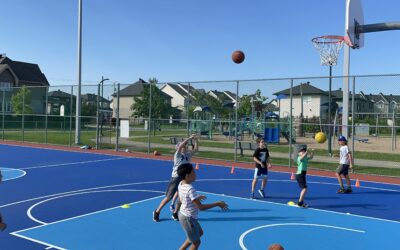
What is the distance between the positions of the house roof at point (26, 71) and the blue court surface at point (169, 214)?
5396 cm

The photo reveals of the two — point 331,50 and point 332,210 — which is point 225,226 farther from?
point 331,50

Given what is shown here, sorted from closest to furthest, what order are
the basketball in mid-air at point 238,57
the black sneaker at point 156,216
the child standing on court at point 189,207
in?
the child standing on court at point 189,207, the black sneaker at point 156,216, the basketball in mid-air at point 238,57

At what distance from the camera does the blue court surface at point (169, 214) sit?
7219 millimetres

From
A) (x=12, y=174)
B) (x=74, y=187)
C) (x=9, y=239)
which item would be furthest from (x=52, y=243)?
(x=12, y=174)

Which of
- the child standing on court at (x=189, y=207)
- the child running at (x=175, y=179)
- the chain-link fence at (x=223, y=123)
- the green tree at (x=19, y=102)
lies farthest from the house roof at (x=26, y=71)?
the child standing on court at (x=189, y=207)

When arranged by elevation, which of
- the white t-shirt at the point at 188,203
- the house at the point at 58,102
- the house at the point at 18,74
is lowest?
the white t-shirt at the point at 188,203

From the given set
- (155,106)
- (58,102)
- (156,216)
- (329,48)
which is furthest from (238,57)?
(155,106)

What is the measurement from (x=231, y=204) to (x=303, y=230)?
252 cm

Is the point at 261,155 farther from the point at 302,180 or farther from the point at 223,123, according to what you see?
the point at 223,123

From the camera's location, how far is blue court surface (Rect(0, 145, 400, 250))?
23.7 ft

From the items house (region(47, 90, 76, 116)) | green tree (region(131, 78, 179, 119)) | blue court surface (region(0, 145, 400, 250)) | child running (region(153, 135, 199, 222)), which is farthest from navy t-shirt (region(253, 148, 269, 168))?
green tree (region(131, 78, 179, 119))

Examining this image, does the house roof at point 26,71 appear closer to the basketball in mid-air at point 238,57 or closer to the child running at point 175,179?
the basketball in mid-air at point 238,57

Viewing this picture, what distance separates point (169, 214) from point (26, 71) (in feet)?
210

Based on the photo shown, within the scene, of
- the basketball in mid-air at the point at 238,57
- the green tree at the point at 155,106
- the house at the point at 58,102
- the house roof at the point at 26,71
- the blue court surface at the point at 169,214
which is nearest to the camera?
the blue court surface at the point at 169,214
